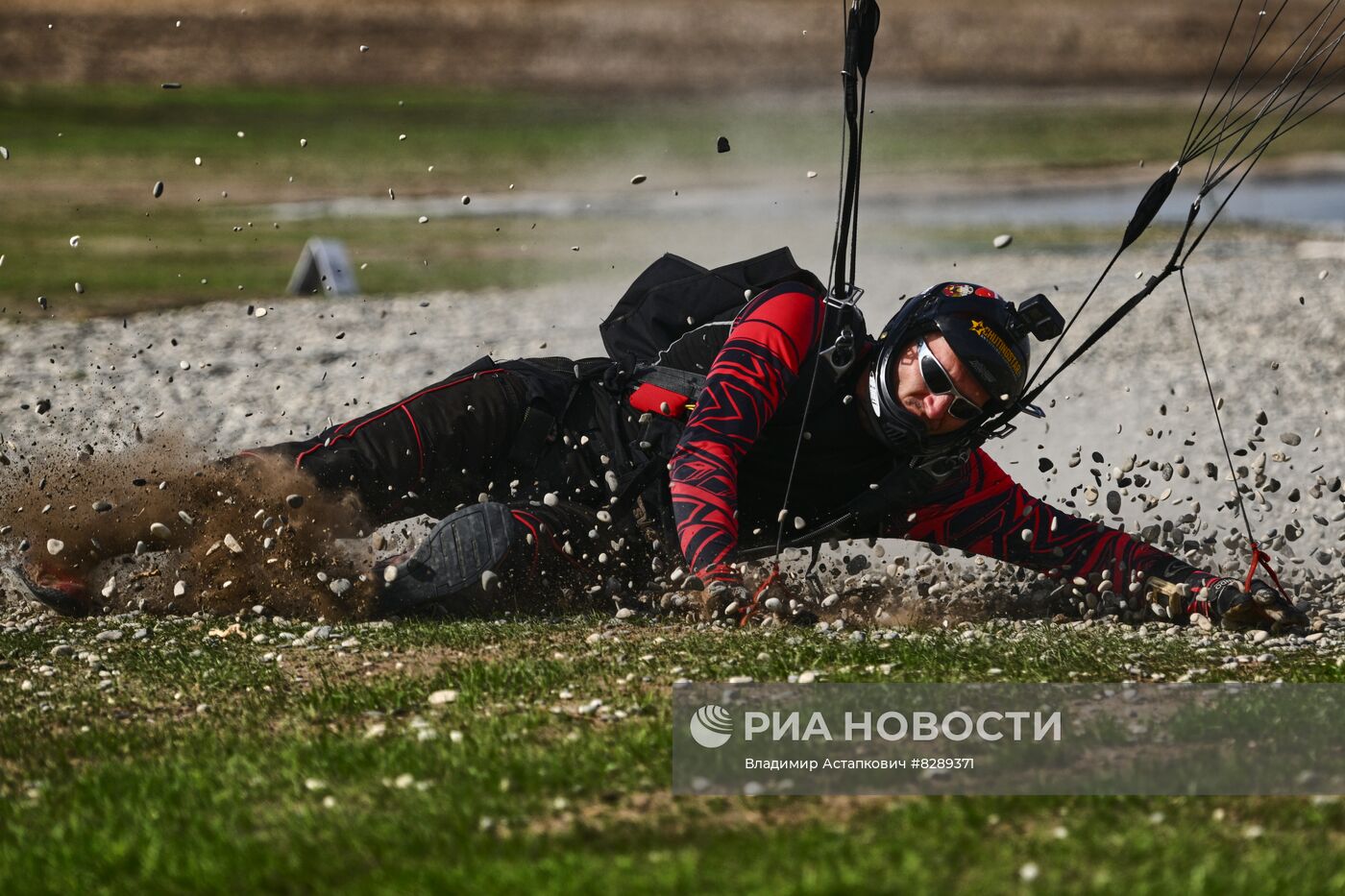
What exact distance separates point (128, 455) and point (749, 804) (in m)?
5.52

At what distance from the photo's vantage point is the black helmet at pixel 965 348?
7234mm

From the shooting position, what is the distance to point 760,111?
1506 inches

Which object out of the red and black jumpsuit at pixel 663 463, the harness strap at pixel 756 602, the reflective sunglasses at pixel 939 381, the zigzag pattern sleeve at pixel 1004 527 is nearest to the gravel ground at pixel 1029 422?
the zigzag pattern sleeve at pixel 1004 527

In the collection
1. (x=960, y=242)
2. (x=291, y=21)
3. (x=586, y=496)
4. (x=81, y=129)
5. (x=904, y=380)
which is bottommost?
→ (x=586, y=496)

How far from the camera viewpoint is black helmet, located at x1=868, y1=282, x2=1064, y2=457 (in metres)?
7.23

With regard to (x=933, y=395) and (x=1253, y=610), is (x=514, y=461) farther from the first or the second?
(x=1253, y=610)

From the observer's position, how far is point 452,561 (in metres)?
7.47

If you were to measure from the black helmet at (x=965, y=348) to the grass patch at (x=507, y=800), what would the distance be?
118 centimetres

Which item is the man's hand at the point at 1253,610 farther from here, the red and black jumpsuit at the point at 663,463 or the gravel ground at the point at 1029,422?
the gravel ground at the point at 1029,422

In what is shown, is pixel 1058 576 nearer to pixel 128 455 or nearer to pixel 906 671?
pixel 906 671

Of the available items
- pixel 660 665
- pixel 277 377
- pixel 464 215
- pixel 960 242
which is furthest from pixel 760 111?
pixel 660 665

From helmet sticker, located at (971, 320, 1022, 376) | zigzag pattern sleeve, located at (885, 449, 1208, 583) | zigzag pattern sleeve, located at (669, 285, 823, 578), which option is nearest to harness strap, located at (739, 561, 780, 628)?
zigzag pattern sleeve, located at (669, 285, 823, 578)

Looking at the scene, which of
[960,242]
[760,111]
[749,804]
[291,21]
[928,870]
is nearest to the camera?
[928,870]

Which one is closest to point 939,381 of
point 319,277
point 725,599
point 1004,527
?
point 1004,527
